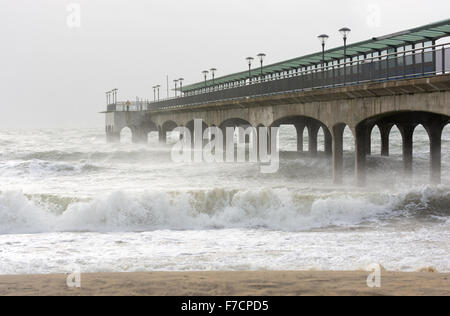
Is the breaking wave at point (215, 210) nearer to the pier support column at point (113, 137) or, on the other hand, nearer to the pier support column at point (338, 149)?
the pier support column at point (338, 149)

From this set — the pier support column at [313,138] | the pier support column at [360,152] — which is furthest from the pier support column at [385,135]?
the pier support column at [360,152]

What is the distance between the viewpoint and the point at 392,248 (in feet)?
39.2

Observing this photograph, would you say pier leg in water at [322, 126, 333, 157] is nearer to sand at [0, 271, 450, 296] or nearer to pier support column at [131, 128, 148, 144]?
sand at [0, 271, 450, 296]

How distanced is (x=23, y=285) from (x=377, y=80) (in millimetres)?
16915

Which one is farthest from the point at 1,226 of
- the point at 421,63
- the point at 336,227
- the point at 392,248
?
the point at 421,63

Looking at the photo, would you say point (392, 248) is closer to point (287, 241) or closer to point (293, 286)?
point (287, 241)

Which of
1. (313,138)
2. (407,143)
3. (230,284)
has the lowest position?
(230,284)

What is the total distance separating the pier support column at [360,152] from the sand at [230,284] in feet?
52.0

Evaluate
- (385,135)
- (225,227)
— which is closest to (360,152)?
(225,227)

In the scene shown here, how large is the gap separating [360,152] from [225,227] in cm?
994

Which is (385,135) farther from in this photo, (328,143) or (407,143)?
(407,143)

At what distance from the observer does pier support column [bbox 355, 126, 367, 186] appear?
23516mm

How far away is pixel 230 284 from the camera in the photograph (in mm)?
7148

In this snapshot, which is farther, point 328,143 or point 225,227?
point 328,143
